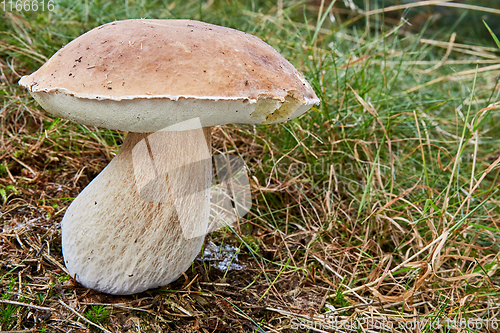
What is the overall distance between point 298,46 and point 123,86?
6.07ft

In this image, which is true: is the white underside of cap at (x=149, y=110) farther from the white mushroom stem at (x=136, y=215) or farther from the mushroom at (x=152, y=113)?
the white mushroom stem at (x=136, y=215)

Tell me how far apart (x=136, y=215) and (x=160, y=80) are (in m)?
0.47

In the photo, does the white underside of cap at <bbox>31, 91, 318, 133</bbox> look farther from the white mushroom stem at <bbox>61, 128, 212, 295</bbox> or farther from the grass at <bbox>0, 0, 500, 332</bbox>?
the grass at <bbox>0, 0, 500, 332</bbox>

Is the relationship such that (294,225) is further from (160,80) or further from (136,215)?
(160,80)

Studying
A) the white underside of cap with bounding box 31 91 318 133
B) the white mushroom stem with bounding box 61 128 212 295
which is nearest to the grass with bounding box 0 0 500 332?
the white mushroom stem with bounding box 61 128 212 295

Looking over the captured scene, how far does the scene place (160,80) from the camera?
75 centimetres

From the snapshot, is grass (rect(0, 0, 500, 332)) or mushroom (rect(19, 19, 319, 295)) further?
grass (rect(0, 0, 500, 332))

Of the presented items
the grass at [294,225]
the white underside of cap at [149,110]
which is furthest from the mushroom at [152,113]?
the grass at [294,225]

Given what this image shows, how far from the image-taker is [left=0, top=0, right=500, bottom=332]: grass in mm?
1123

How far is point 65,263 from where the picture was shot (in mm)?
1119

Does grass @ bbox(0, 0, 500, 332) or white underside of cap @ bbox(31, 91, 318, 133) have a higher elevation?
white underside of cap @ bbox(31, 91, 318, 133)

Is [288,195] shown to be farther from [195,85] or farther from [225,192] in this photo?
[195,85]

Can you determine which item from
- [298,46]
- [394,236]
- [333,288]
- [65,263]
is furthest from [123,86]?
[298,46]

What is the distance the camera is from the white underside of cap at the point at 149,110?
0.74 m
